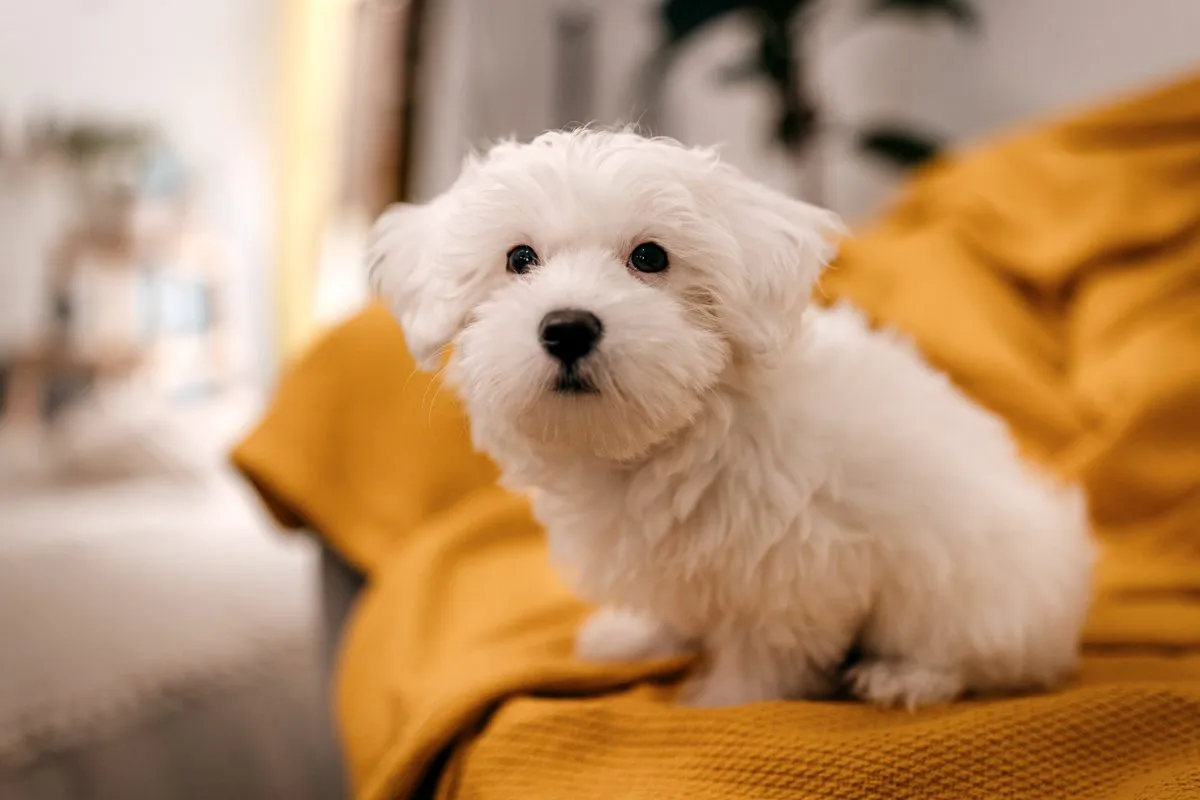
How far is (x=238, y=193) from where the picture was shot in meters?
3.04

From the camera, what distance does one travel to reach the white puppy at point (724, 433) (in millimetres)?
668

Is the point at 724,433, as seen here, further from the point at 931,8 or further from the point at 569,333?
the point at 931,8

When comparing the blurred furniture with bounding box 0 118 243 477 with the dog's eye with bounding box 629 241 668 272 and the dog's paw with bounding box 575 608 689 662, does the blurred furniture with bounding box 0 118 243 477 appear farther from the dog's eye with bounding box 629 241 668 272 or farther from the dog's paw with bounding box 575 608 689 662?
the dog's eye with bounding box 629 241 668 272

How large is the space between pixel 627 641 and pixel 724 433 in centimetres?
31

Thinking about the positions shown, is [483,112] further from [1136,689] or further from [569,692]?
[1136,689]

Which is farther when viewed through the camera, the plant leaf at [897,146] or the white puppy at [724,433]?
the plant leaf at [897,146]

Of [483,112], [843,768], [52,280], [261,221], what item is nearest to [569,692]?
[843,768]

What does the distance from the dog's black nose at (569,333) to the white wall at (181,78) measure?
2495mm

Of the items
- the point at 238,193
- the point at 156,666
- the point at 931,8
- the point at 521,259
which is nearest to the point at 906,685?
the point at 521,259

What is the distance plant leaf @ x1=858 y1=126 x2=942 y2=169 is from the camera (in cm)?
184

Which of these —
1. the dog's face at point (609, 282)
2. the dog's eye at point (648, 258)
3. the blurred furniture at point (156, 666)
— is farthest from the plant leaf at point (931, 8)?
the blurred furniture at point (156, 666)

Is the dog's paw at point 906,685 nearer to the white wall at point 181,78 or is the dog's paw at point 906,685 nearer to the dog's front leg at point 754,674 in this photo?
the dog's front leg at point 754,674

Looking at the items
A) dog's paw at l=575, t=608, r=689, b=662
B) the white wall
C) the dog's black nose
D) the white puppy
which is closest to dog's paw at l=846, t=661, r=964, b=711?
the white puppy

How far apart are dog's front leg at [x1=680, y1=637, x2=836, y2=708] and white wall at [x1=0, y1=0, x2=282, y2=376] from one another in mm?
2587
